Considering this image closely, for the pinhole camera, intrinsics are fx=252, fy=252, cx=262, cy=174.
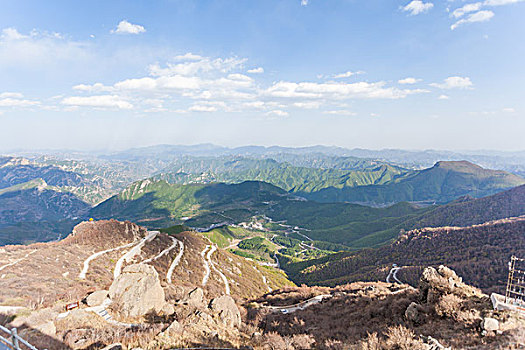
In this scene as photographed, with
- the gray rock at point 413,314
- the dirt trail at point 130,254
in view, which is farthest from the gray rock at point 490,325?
the dirt trail at point 130,254

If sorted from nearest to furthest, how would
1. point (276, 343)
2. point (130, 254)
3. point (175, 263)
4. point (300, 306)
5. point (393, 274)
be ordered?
point (276, 343) → point (300, 306) → point (130, 254) → point (175, 263) → point (393, 274)

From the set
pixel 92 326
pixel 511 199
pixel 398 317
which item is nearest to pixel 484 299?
pixel 398 317

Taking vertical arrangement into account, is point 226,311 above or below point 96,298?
below

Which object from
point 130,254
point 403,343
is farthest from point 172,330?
point 130,254

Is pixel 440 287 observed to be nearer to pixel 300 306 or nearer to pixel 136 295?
pixel 300 306

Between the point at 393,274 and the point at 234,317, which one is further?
the point at 393,274

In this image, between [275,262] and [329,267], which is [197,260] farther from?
[275,262]

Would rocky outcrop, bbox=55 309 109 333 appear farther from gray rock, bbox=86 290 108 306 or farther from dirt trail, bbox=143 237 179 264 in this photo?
dirt trail, bbox=143 237 179 264
